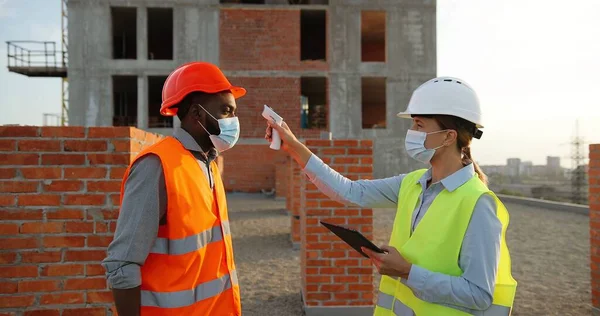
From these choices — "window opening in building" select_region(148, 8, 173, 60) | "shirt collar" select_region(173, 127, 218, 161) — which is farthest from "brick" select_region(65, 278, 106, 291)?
"window opening in building" select_region(148, 8, 173, 60)

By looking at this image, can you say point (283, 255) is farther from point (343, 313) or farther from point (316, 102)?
point (316, 102)

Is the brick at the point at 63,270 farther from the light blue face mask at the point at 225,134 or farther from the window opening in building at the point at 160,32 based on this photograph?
the window opening in building at the point at 160,32

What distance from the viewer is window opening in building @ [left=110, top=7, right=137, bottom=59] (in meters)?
21.6

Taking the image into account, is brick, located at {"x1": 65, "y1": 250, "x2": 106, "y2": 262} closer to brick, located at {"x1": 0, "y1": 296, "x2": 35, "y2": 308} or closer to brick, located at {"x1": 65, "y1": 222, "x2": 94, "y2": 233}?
brick, located at {"x1": 65, "y1": 222, "x2": 94, "y2": 233}

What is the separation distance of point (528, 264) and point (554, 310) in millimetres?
2499

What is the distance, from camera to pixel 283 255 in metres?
7.74

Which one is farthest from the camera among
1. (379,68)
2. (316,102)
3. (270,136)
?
(316,102)

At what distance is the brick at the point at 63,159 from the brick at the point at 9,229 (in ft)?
1.46

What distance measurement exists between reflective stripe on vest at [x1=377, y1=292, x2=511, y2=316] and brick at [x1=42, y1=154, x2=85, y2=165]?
2.10 m

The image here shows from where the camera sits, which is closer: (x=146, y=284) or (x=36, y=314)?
(x=146, y=284)

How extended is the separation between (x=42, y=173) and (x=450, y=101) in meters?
2.52

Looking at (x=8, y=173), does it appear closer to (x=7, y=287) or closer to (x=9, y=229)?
(x=9, y=229)

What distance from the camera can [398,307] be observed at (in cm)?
194

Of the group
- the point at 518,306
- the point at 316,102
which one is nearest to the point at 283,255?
the point at 518,306
